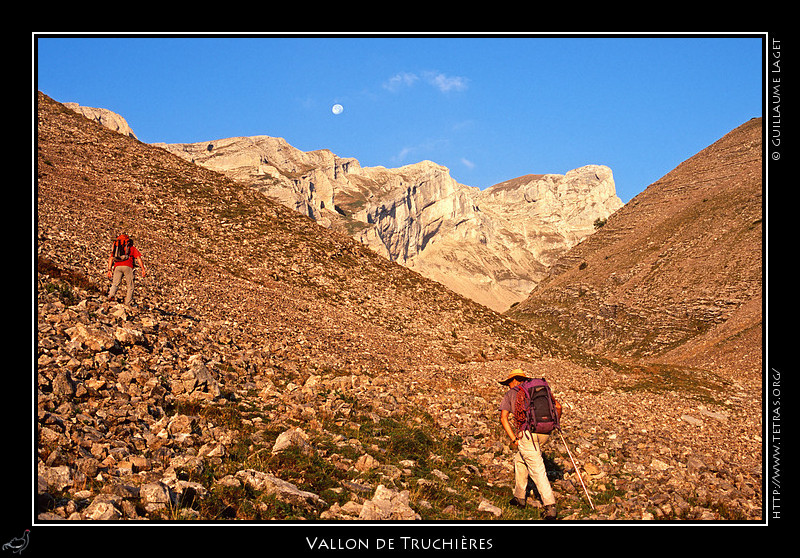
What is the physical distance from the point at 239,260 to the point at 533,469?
20508 mm

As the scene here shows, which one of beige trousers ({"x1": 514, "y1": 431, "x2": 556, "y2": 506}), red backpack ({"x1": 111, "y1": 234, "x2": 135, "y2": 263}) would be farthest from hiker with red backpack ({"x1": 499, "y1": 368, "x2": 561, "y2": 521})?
red backpack ({"x1": 111, "y1": 234, "x2": 135, "y2": 263})

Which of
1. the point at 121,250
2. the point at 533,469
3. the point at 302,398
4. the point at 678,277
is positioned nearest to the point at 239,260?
the point at 121,250

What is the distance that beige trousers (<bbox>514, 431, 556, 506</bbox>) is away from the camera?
9.43m

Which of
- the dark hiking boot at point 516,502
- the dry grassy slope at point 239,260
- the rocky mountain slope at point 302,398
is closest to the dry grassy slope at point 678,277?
the rocky mountain slope at point 302,398

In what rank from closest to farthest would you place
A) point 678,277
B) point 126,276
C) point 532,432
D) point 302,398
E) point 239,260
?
point 532,432
point 302,398
point 126,276
point 239,260
point 678,277

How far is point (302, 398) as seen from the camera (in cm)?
1312

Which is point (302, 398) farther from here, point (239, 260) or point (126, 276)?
point (239, 260)

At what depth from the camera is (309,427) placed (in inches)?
446

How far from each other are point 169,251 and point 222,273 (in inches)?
117

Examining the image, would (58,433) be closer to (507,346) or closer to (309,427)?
(309,427)

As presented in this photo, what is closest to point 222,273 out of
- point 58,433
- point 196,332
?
point 196,332

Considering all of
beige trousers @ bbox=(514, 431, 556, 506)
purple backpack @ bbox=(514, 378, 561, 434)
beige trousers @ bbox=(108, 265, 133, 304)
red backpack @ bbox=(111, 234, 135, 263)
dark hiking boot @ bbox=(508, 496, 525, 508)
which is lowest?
dark hiking boot @ bbox=(508, 496, 525, 508)

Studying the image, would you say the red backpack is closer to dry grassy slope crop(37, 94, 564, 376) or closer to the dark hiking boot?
dry grassy slope crop(37, 94, 564, 376)

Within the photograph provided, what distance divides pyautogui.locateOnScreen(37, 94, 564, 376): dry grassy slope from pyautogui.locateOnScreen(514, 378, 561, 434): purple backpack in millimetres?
8914
